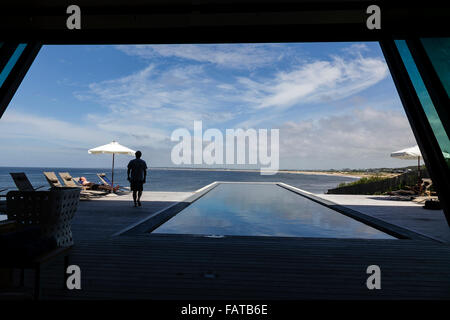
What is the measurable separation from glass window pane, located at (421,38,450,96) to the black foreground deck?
7.04 ft

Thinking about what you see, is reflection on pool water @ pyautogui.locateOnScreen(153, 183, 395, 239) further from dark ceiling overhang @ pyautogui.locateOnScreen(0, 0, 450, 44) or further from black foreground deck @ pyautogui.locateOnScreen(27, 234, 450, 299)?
dark ceiling overhang @ pyautogui.locateOnScreen(0, 0, 450, 44)

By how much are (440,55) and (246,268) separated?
342 cm

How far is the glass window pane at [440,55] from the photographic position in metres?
3.10

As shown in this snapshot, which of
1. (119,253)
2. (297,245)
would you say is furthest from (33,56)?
(297,245)

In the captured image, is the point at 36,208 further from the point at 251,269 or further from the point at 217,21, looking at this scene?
the point at 217,21

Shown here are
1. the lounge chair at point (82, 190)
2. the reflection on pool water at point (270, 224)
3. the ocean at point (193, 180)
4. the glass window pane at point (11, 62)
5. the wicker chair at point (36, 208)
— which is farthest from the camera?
the ocean at point (193, 180)

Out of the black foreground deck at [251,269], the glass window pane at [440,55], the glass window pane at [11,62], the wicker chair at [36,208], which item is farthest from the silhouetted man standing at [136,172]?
the glass window pane at [440,55]

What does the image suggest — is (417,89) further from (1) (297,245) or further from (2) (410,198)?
(2) (410,198)

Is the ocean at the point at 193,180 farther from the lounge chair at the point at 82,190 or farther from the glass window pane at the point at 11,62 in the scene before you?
the glass window pane at the point at 11,62

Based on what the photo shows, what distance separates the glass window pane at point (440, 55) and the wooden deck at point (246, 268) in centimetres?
216

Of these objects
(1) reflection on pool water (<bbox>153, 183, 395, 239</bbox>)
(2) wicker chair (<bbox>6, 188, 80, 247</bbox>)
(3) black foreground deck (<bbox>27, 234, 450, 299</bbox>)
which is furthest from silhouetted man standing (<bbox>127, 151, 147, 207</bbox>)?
(2) wicker chair (<bbox>6, 188, 80, 247</bbox>)

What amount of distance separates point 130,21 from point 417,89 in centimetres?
388
